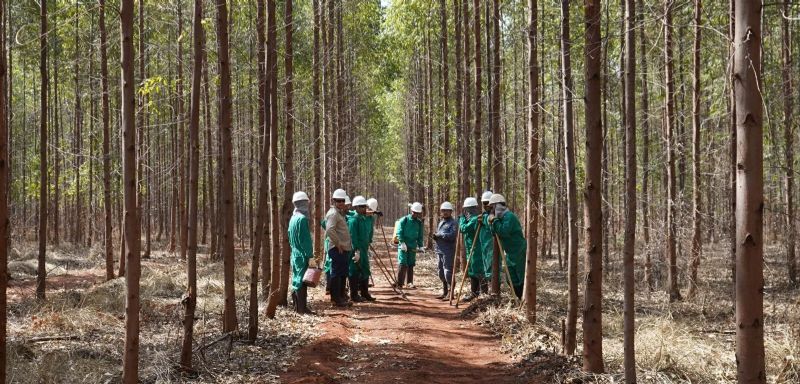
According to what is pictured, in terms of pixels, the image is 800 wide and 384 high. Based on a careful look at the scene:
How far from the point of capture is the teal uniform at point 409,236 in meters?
14.4

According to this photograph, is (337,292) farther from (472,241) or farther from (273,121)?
(273,121)

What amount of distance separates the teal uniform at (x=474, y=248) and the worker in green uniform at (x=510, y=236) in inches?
20.8

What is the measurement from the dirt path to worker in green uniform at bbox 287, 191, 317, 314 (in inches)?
22.1

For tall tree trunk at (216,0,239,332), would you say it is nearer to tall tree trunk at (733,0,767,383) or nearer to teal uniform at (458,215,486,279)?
teal uniform at (458,215,486,279)

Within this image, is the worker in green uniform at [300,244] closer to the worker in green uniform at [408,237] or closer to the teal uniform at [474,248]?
the teal uniform at [474,248]

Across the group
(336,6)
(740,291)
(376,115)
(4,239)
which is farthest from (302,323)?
(376,115)

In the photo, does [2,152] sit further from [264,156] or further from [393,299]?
[393,299]

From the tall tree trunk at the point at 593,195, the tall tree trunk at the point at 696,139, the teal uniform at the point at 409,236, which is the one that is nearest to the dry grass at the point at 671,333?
the tall tree trunk at the point at 593,195

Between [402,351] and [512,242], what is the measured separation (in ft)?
11.8

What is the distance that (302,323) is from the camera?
9.74 meters

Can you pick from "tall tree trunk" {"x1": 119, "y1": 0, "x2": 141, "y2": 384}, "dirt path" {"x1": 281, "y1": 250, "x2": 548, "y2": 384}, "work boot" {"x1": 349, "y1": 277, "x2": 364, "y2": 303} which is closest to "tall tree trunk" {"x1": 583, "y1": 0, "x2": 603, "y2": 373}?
"dirt path" {"x1": 281, "y1": 250, "x2": 548, "y2": 384}

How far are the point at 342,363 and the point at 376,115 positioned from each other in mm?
28592

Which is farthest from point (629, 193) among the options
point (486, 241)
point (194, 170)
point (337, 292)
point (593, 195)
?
point (337, 292)

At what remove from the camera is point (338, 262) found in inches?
451
